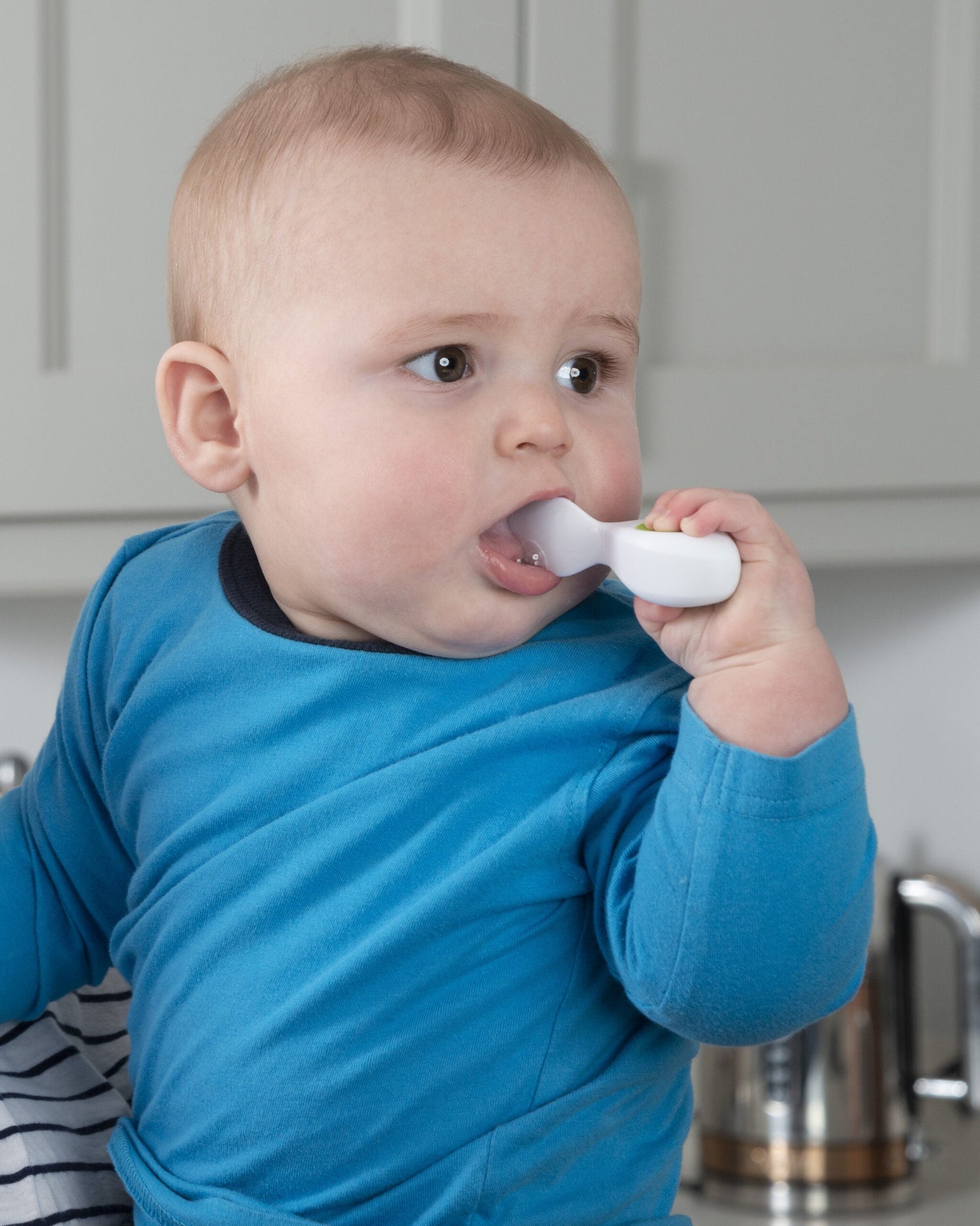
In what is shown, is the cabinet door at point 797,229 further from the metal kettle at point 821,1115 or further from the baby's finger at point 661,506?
the baby's finger at point 661,506

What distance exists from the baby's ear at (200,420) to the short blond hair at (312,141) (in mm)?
16

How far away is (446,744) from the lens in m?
0.55

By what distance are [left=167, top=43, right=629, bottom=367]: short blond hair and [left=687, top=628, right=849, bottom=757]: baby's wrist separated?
219 millimetres

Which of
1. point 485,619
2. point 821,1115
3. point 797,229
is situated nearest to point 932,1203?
point 821,1115

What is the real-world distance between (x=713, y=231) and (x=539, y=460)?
0.85 metres

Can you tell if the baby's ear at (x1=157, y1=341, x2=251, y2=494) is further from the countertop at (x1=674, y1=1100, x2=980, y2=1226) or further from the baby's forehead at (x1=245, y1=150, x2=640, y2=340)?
the countertop at (x1=674, y1=1100, x2=980, y2=1226)

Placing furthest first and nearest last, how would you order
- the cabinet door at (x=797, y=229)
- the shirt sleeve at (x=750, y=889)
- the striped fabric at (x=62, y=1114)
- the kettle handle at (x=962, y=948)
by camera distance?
the kettle handle at (x=962, y=948) → the cabinet door at (x=797, y=229) → the striped fabric at (x=62, y=1114) → the shirt sleeve at (x=750, y=889)

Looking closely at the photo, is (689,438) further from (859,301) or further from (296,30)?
(296,30)

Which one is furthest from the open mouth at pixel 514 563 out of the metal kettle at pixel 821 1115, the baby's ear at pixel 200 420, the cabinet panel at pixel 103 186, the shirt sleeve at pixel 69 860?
the metal kettle at pixel 821 1115

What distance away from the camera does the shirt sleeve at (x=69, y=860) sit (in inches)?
27.1

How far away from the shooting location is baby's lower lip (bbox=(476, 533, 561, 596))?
55cm

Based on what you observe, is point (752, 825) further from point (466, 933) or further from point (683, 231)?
point (683, 231)

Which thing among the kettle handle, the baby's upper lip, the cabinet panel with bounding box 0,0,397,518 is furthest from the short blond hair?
the kettle handle

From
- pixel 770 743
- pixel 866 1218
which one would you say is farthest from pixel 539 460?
pixel 866 1218
